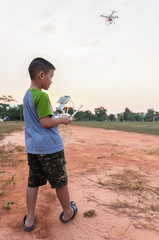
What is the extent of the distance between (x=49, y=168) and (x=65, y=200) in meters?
0.37

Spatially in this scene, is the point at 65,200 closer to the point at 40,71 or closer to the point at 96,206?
the point at 96,206

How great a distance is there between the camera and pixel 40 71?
5.08ft

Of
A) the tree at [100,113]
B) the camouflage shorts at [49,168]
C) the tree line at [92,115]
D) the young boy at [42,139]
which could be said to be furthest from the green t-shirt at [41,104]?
the tree at [100,113]

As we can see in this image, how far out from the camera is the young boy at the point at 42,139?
1469 mm

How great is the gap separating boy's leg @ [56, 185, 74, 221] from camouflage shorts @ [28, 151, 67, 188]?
72 millimetres

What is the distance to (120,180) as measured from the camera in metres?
2.58

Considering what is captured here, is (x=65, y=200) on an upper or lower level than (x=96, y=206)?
upper

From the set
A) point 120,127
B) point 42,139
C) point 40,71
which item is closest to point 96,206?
point 42,139

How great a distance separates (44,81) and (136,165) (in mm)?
2660

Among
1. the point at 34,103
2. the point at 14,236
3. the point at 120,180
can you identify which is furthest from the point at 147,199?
the point at 34,103

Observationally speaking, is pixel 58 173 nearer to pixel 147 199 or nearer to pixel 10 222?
pixel 10 222

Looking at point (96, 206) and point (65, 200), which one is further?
point (96, 206)

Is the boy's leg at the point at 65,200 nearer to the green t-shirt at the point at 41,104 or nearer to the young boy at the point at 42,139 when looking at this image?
the young boy at the point at 42,139

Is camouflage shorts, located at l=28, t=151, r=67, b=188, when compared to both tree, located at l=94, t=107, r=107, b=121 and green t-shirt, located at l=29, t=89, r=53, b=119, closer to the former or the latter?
A: green t-shirt, located at l=29, t=89, r=53, b=119
